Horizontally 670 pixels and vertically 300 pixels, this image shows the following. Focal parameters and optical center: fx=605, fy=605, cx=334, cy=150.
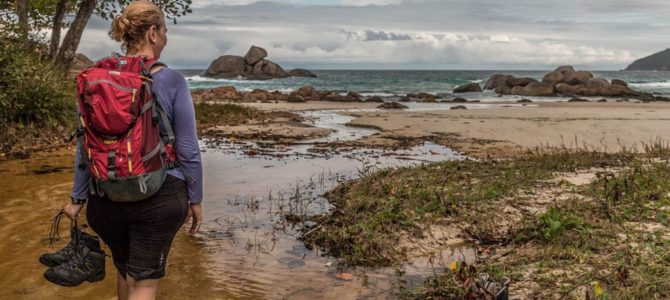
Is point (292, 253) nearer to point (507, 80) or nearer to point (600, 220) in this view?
point (600, 220)

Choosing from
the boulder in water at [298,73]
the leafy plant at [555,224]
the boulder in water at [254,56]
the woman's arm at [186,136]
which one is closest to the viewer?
the woman's arm at [186,136]

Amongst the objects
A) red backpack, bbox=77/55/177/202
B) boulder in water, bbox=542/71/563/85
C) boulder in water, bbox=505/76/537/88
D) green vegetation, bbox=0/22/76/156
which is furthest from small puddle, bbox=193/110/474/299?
boulder in water, bbox=542/71/563/85

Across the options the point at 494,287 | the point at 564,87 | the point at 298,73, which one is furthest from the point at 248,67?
the point at 494,287

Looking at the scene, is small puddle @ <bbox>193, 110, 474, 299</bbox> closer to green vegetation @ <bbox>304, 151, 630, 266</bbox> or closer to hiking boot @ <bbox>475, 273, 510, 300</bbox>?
green vegetation @ <bbox>304, 151, 630, 266</bbox>

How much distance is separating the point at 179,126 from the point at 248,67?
92.6 m

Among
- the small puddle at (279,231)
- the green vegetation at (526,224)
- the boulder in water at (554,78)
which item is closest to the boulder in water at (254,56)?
the boulder in water at (554,78)

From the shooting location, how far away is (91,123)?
279 centimetres

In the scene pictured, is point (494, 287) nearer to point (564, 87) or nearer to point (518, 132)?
point (518, 132)

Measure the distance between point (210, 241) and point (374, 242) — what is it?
1.89 meters

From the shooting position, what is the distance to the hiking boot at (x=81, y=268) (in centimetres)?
315

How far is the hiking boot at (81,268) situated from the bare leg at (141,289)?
10.3 inches

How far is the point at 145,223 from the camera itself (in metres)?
2.96

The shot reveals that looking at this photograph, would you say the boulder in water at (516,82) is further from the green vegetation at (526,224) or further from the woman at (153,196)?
the woman at (153,196)

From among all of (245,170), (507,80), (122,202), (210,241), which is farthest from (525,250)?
(507,80)
